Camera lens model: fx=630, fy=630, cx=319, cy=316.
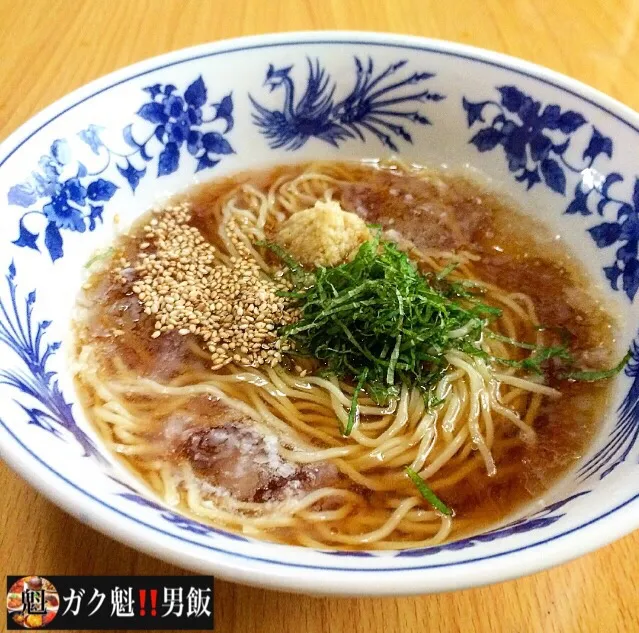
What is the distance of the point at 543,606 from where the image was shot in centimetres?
126

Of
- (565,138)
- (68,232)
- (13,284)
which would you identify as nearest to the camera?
(13,284)

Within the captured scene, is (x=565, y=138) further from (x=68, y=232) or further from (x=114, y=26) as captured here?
(x=114, y=26)

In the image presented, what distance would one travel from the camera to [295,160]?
228 cm

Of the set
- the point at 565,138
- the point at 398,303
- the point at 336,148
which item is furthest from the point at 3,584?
the point at 565,138

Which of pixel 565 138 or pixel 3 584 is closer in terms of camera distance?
pixel 3 584

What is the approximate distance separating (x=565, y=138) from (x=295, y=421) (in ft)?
3.98

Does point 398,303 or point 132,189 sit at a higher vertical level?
point 132,189

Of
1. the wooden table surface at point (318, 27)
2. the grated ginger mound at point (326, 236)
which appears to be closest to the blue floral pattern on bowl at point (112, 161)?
the grated ginger mound at point (326, 236)

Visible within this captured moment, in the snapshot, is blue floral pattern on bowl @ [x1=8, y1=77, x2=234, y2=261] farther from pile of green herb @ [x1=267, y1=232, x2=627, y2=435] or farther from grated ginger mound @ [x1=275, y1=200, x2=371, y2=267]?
pile of green herb @ [x1=267, y1=232, x2=627, y2=435]

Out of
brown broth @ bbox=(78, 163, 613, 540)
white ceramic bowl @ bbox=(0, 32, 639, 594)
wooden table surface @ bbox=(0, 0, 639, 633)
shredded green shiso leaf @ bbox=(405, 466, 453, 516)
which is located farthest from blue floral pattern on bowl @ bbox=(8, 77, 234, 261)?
shredded green shiso leaf @ bbox=(405, 466, 453, 516)

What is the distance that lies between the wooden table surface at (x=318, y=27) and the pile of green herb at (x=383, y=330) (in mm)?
456

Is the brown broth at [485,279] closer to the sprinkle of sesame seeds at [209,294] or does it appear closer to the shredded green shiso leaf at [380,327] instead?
the sprinkle of sesame seeds at [209,294]

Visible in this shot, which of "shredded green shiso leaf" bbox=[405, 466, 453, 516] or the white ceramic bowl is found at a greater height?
the white ceramic bowl

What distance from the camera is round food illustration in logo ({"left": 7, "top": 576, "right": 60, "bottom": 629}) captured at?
46.9 inches
